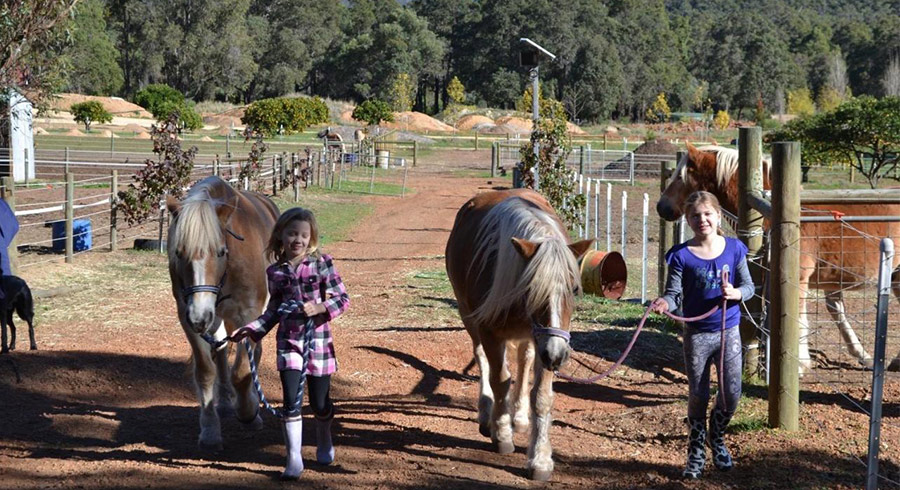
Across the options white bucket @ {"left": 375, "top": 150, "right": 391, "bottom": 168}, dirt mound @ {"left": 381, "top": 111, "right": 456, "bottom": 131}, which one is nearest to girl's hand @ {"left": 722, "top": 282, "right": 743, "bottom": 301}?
white bucket @ {"left": 375, "top": 150, "right": 391, "bottom": 168}

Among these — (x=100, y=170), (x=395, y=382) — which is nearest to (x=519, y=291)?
(x=395, y=382)

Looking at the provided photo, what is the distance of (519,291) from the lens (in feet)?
15.8

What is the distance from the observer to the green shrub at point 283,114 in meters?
54.0

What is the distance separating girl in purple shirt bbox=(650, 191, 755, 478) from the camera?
15.7 feet

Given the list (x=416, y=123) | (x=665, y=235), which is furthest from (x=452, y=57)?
(x=665, y=235)

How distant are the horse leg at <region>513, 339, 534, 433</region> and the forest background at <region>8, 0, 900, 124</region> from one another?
68430mm

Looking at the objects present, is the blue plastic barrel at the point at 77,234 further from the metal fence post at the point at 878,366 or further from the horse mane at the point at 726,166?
the metal fence post at the point at 878,366

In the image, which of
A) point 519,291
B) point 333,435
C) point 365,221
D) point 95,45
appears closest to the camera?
point 519,291

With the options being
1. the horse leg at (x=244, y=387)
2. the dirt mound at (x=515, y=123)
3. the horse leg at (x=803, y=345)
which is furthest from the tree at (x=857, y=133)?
Answer: the dirt mound at (x=515, y=123)

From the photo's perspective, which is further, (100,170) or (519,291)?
(100,170)

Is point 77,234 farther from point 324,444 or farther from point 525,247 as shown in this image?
point 525,247

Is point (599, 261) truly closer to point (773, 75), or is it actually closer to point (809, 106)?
point (809, 106)

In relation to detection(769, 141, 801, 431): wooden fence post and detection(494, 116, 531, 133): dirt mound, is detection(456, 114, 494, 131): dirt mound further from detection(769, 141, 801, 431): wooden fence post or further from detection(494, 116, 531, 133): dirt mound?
detection(769, 141, 801, 431): wooden fence post

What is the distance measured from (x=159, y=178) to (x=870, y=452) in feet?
41.4
